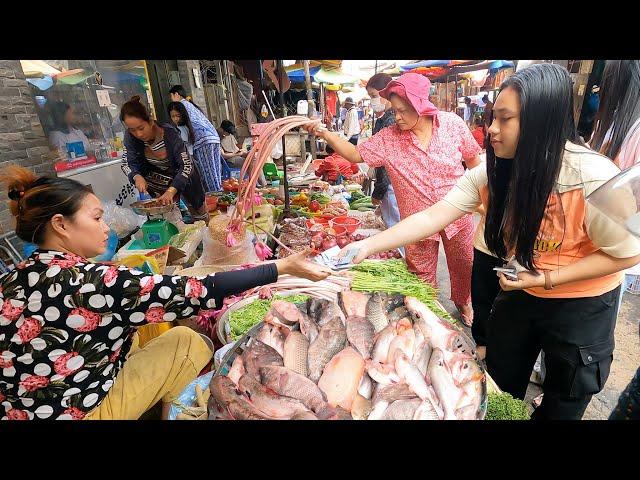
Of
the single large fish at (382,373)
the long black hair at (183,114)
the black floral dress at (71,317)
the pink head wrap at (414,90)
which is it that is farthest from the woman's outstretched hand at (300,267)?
the long black hair at (183,114)

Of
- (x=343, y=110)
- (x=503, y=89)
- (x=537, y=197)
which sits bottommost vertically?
(x=343, y=110)

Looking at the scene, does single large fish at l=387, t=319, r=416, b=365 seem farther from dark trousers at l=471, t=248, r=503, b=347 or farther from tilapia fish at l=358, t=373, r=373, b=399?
dark trousers at l=471, t=248, r=503, b=347

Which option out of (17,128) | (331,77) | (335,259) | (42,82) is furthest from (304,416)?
(331,77)

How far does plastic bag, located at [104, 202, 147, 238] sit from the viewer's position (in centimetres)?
417

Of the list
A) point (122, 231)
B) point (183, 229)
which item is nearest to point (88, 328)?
point (183, 229)

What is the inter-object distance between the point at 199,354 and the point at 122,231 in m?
2.83

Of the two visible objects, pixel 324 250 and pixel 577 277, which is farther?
pixel 324 250

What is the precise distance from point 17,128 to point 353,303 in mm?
4472

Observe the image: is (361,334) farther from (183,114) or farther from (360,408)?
(183,114)

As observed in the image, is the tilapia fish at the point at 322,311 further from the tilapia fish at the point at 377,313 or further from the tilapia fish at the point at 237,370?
the tilapia fish at the point at 237,370

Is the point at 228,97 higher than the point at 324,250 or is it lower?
higher

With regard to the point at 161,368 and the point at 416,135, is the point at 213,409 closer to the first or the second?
the point at 161,368

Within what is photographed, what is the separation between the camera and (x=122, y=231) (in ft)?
13.9

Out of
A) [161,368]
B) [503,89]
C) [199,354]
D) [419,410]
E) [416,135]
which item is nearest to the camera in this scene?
[419,410]
